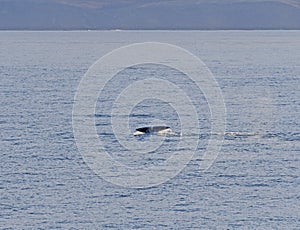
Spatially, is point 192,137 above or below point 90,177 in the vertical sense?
above

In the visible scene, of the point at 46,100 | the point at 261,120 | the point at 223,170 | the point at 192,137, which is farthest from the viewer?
the point at 46,100

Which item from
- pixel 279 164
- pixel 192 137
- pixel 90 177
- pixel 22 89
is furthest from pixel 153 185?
pixel 22 89

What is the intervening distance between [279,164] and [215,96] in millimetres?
40065

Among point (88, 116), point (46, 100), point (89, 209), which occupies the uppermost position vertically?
point (46, 100)

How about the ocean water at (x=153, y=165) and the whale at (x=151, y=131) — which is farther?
the whale at (x=151, y=131)

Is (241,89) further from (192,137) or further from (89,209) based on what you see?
(89,209)

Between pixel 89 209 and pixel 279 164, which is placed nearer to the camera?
pixel 89 209

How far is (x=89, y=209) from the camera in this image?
48250 millimetres

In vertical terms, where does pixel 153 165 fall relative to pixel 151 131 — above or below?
below

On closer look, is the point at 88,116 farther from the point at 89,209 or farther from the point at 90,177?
the point at 89,209

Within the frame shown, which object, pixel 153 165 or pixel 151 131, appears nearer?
pixel 153 165

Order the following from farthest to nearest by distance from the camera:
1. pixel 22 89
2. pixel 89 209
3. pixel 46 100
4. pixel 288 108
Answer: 1. pixel 22 89
2. pixel 46 100
3. pixel 288 108
4. pixel 89 209

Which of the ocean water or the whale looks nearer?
the ocean water

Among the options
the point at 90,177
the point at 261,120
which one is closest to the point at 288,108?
the point at 261,120
